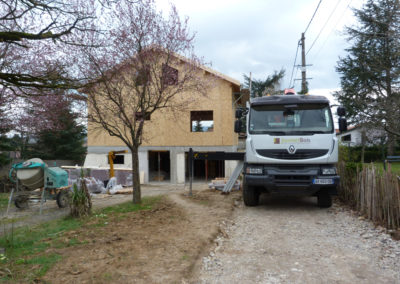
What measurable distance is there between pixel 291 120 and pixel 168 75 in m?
3.95

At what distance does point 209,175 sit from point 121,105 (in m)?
14.6

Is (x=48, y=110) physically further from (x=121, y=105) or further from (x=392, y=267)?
(x=392, y=267)

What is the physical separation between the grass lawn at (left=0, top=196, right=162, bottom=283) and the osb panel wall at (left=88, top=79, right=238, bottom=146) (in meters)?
10.8

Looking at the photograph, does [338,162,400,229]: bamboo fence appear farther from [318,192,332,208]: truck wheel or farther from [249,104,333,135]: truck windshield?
[249,104,333,135]: truck windshield

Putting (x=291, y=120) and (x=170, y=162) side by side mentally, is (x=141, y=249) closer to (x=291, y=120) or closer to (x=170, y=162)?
(x=291, y=120)

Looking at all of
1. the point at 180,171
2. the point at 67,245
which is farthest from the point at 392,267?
the point at 180,171

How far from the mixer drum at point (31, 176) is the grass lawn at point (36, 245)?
3.10m

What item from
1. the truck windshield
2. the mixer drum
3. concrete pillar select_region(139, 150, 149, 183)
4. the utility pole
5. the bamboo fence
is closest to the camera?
the bamboo fence

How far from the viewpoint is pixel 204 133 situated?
61.0 ft

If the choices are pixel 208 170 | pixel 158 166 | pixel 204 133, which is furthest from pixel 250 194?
pixel 158 166

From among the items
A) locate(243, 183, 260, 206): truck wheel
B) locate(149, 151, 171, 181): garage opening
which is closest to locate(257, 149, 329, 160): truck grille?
locate(243, 183, 260, 206): truck wheel

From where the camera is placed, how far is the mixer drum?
9.57 metres

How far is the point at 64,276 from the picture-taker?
148 inches

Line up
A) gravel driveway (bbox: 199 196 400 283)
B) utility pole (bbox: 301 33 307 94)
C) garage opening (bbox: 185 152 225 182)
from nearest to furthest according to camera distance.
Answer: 1. gravel driveway (bbox: 199 196 400 283)
2. utility pole (bbox: 301 33 307 94)
3. garage opening (bbox: 185 152 225 182)
